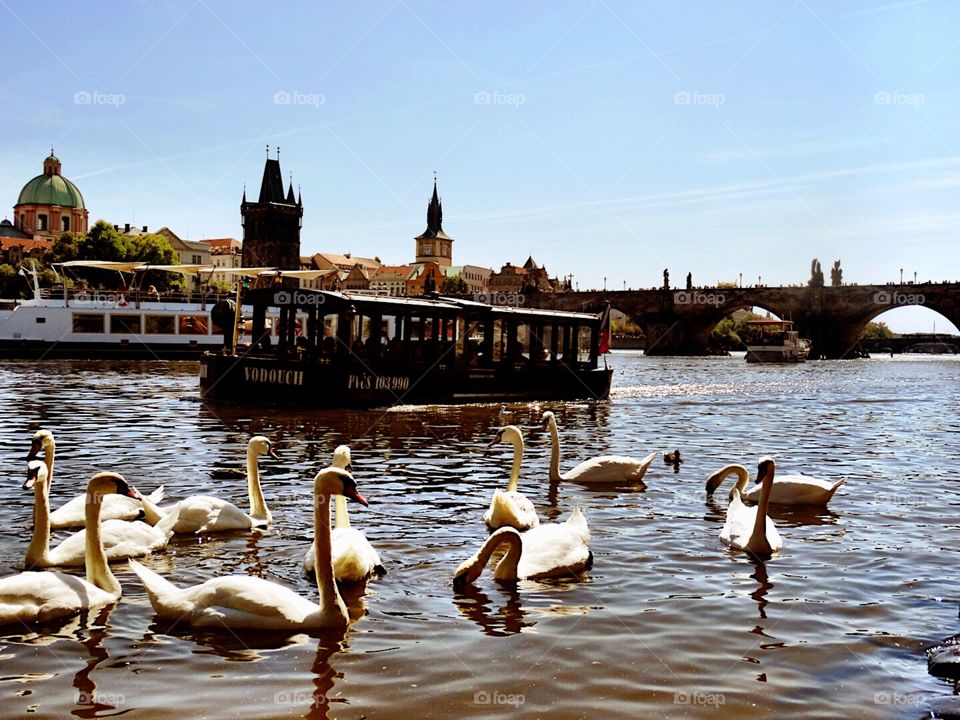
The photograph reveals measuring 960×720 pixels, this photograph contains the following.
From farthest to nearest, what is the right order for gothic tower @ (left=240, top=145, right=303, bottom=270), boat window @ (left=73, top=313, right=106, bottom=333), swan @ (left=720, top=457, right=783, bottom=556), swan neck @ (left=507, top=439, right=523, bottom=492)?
gothic tower @ (left=240, top=145, right=303, bottom=270) → boat window @ (left=73, top=313, right=106, bottom=333) → swan neck @ (left=507, top=439, right=523, bottom=492) → swan @ (left=720, top=457, right=783, bottom=556)

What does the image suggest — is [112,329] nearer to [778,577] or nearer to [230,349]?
[230,349]

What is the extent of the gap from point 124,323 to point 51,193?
125m

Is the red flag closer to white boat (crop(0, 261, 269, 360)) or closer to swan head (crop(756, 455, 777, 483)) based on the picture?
white boat (crop(0, 261, 269, 360))

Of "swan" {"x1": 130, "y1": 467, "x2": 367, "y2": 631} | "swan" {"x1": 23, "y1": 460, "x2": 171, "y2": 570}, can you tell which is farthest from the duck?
"swan" {"x1": 130, "y1": 467, "x2": 367, "y2": 631}

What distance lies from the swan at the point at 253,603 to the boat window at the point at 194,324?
48.0m

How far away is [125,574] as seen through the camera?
27.4ft

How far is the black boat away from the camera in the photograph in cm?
2583

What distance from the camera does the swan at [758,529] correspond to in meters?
9.73

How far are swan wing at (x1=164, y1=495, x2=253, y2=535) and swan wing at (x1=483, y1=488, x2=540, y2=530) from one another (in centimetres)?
260

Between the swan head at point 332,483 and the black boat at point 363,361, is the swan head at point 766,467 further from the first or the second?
the black boat at point 363,361

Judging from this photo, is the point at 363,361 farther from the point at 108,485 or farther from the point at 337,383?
the point at 108,485

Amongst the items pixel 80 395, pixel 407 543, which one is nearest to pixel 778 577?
pixel 407 543

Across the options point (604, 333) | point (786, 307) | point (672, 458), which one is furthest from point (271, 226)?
point (672, 458)

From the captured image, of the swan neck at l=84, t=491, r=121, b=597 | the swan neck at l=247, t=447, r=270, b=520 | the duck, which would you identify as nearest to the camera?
the swan neck at l=84, t=491, r=121, b=597
